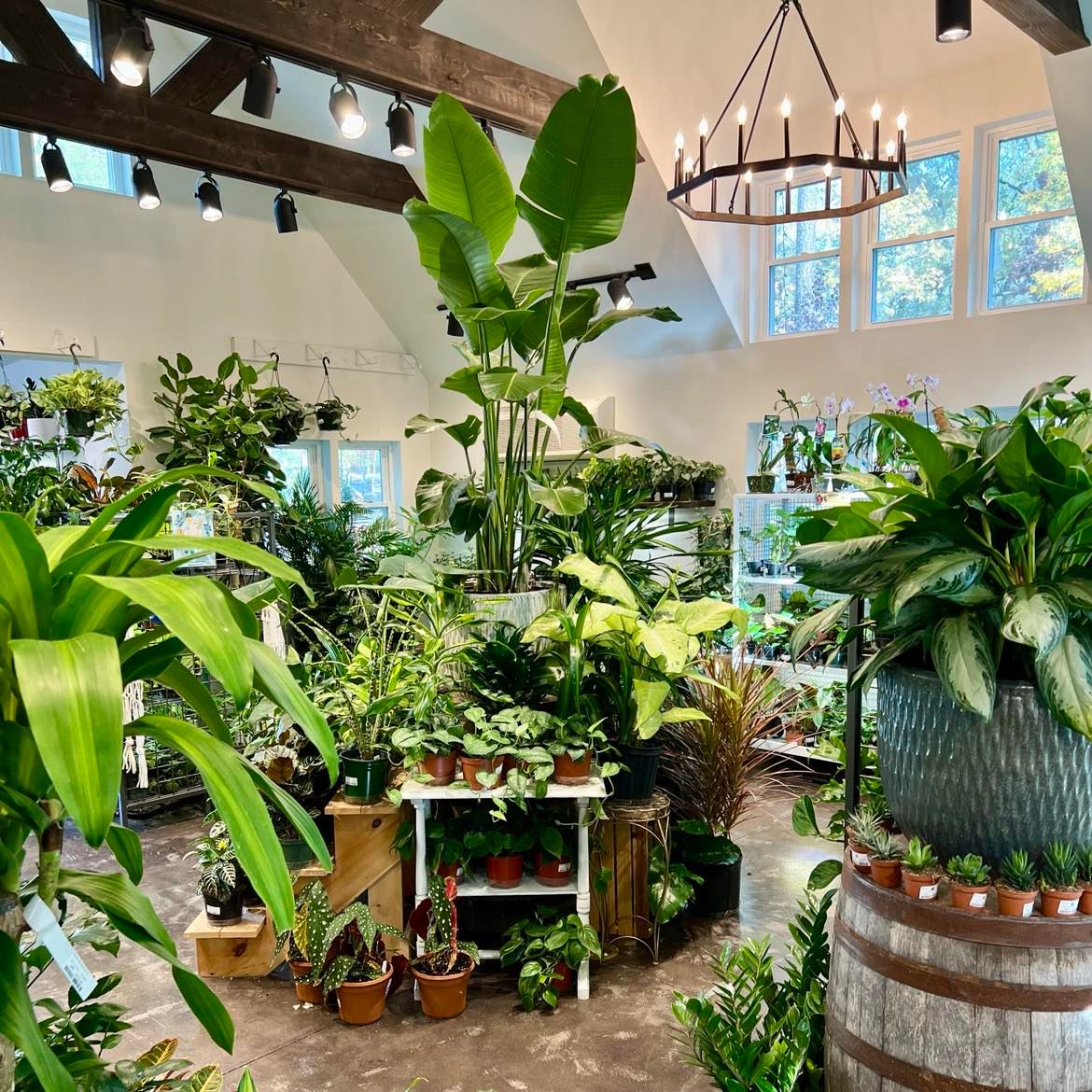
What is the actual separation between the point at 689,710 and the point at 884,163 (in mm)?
1907

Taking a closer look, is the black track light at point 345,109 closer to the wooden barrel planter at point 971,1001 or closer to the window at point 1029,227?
the window at point 1029,227

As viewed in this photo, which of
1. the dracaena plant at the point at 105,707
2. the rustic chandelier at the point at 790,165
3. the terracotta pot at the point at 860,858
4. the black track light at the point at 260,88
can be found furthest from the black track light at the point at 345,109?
the terracotta pot at the point at 860,858

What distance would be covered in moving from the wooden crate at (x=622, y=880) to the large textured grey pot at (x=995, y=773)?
1414 millimetres

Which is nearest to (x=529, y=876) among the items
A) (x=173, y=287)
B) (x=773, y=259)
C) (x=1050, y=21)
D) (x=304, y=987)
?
(x=304, y=987)

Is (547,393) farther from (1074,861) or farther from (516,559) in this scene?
(1074,861)

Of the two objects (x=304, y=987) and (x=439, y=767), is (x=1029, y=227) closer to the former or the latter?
(x=439, y=767)

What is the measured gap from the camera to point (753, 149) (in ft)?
17.2

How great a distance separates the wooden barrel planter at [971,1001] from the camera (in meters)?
1.33

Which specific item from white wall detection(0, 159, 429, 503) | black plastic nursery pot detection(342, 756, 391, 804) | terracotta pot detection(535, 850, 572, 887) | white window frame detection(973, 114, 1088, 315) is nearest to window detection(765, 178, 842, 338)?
white window frame detection(973, 114, 1088, 315)

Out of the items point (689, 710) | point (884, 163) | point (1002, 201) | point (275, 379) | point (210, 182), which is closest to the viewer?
point (689, 710)

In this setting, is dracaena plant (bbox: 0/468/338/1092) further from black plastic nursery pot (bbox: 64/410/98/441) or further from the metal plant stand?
black plastic nursery pot (bbox: 64/410/98/441)

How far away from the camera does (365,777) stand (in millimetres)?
2641

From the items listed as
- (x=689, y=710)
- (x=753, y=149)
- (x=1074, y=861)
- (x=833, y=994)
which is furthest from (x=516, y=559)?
(x=753, y=149)

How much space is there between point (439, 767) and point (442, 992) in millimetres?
620
